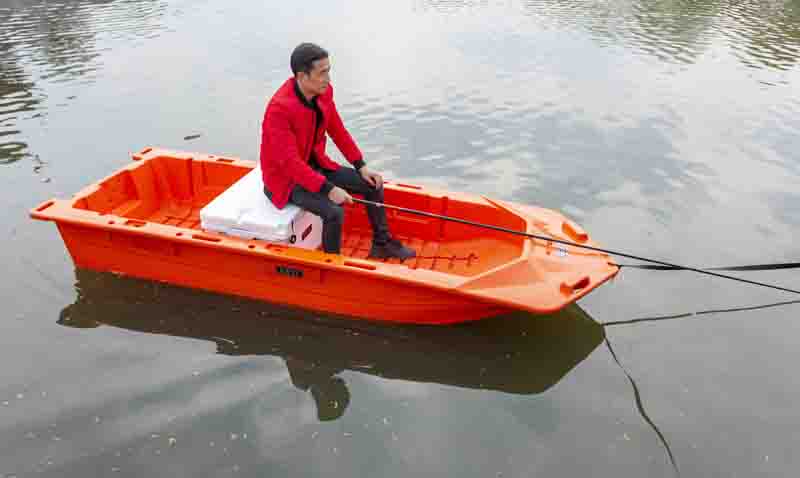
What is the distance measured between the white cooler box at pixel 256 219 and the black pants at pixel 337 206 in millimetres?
146

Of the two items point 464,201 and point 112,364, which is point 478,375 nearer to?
point 464,201

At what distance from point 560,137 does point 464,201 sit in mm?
4437

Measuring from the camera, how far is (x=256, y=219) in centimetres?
519

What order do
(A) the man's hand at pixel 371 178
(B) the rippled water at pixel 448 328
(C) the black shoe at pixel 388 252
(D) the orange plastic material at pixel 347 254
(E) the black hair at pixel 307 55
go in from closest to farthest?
(B) the rippled water at pixel 448 328, (E) the black hair at pixel 307 55, (D) the orange plastic material at pixel 347 254, (A) the man's hand at pixel 371 178, (C) the black shoe at pixel 388 252

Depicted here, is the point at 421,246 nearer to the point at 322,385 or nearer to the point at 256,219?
the point at 256,219

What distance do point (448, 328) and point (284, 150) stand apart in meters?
2.18

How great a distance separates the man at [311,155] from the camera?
4.93 meters

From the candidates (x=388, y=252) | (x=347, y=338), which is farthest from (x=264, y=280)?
(x=388, y=252)

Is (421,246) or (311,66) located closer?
(311,66)

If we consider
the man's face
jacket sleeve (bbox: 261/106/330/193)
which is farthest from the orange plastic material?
the man's face

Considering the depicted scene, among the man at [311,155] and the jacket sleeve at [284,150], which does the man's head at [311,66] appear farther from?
the jacket sleeve at [284,150]

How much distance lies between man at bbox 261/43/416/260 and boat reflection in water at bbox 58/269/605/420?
86 centimetres

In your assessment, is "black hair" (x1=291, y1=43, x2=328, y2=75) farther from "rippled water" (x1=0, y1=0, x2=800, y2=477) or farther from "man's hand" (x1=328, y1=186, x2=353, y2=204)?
"rippled water" (x1=0, y1=0, x2=800, y2=477)

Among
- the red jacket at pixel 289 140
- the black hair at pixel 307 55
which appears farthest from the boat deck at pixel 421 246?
the black hair at pixel 307 55
